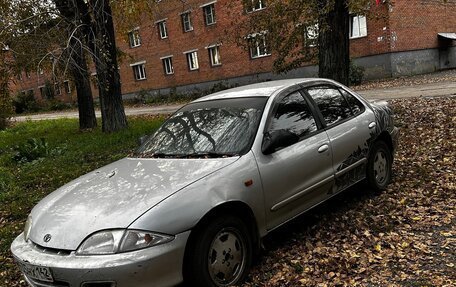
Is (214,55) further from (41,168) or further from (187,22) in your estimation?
(41,168)

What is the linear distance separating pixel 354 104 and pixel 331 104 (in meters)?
0.46

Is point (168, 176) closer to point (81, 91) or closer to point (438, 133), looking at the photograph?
point (438, 133)

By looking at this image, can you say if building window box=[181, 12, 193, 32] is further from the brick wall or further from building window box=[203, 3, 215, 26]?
building window box=[203, 3, 215, 26]

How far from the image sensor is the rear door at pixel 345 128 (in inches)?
188

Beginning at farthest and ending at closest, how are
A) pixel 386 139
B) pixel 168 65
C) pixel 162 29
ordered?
pixel 168 65, pixel 162 29, pixel 386 139

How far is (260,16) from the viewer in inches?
494

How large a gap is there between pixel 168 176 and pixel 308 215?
216cm

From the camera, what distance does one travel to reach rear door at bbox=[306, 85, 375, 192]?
477 cm

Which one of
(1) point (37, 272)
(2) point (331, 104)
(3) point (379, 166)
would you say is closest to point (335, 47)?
(3) point (379, 166)

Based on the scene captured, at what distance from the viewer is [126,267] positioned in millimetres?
2975

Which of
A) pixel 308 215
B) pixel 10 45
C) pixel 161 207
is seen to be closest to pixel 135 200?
pixel 161 207

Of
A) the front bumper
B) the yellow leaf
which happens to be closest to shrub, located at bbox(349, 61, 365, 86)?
the yellow leaf

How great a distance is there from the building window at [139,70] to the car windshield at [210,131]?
113 feet

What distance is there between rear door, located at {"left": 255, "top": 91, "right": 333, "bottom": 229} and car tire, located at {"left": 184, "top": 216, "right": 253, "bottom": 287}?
42 cm
